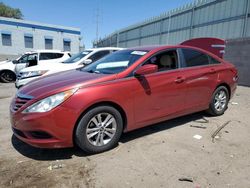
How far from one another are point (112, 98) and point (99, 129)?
1.64ft

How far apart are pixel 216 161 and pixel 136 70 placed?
1798mm

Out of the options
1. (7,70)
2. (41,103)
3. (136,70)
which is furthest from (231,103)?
(7,70)

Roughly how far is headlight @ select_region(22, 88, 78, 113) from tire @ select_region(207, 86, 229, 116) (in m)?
3.35

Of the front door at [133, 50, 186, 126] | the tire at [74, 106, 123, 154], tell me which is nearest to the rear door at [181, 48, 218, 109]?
the front door at [133, 50, 186, 126]

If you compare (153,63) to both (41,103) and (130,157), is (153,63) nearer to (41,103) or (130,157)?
(130,157)

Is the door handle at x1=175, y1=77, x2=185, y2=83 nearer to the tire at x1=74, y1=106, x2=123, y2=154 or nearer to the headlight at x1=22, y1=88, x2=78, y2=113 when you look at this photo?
the tire at x1=74, y1=106, x2=123, y2=154

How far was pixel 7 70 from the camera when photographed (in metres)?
12.0

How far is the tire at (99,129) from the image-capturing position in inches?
128

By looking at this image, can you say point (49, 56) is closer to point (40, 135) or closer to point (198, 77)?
point (198, 77)

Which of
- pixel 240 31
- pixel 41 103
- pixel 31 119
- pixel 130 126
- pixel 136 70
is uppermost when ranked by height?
pixel 240 31

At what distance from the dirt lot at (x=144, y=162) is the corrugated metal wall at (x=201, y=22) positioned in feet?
28.2

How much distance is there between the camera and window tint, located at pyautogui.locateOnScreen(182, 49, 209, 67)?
14.9 feet

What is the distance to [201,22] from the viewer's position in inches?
541

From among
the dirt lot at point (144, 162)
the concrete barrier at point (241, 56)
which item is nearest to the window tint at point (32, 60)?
the dirt lot at point (144, 162)
